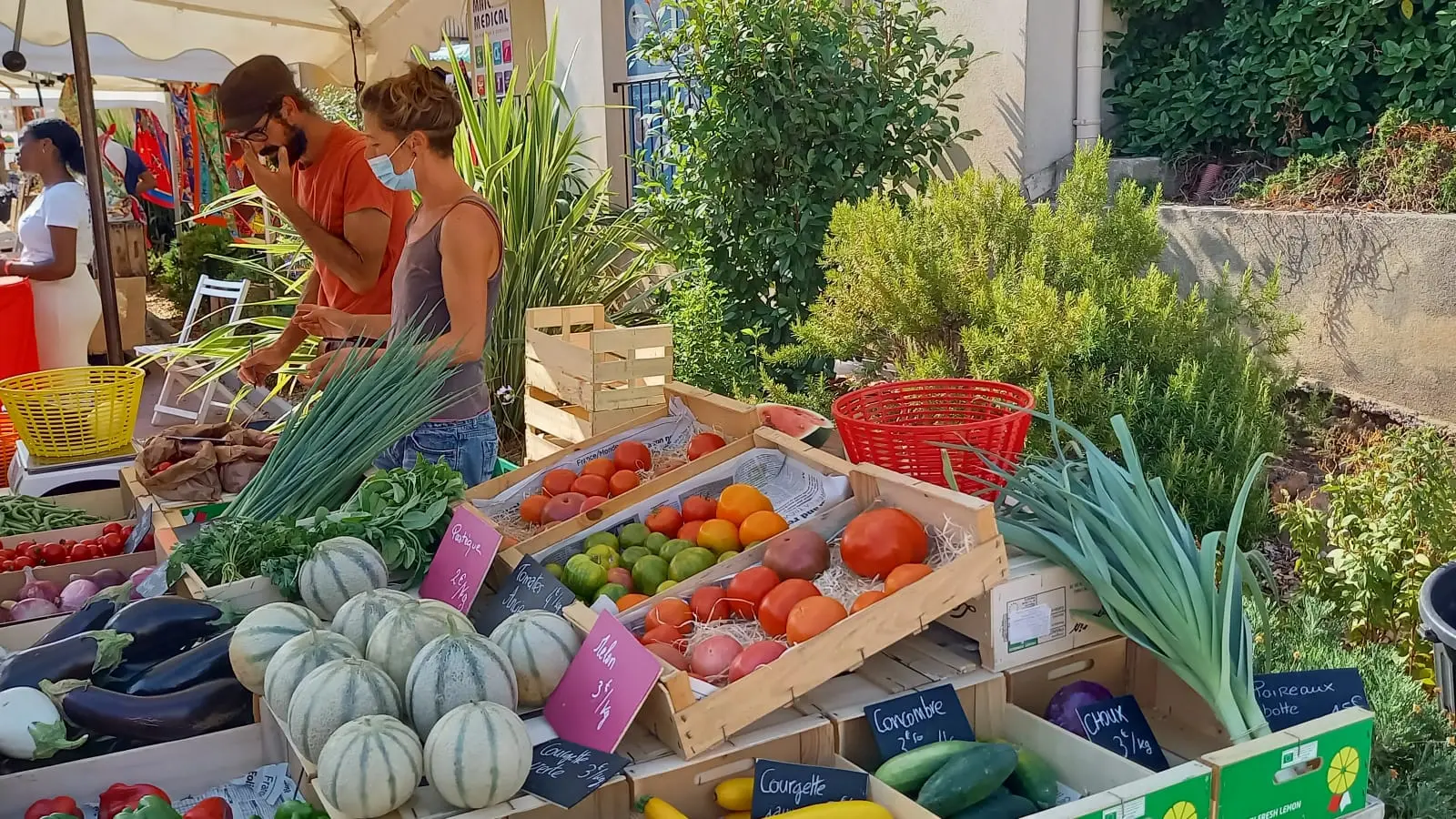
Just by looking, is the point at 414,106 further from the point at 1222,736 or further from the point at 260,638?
the point at 1222,736

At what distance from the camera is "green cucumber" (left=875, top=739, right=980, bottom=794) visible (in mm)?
1646

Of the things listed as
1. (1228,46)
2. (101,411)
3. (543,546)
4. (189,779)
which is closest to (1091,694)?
(543,546)

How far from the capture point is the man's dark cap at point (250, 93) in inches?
126

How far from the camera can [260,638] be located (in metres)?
1.83

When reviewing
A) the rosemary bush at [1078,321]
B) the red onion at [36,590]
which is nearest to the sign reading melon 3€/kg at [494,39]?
the rosemary bush at [1078,321]

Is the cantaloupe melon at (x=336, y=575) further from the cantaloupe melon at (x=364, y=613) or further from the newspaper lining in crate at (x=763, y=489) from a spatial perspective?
the newspaper lining in crate at (x=763, y=489)

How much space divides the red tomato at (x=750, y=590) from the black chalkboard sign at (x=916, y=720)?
27 cm

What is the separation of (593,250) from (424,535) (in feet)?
12.9

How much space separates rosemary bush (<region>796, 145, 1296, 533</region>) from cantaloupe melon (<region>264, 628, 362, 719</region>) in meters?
2.48

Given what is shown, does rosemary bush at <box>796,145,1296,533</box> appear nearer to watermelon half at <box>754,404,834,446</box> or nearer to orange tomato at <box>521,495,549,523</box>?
watermelon half at <box>754,404,834,446</box>

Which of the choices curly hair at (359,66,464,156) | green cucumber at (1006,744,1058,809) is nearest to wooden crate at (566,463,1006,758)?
green cucumber at (1006,744,1058,809)

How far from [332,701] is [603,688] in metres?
0.38

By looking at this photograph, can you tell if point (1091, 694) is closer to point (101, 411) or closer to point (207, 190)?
point (101, 411)

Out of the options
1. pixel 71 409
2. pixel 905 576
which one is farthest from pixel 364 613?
pixel 71 409
